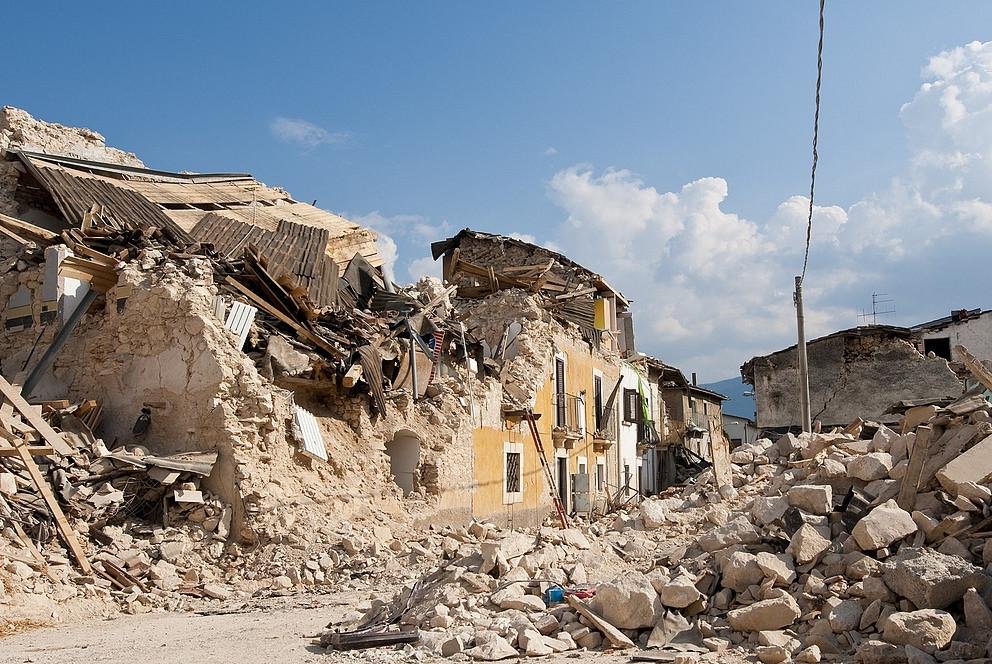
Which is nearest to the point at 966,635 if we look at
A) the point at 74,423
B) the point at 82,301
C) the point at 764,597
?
A: the point at 764,597

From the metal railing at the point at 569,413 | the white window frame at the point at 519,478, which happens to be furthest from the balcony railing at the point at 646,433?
the white window frame at the point at 519,478

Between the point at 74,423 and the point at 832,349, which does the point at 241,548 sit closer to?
the point at 74,423

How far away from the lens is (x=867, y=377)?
99.6 ft

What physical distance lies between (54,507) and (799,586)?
9101 millimetres

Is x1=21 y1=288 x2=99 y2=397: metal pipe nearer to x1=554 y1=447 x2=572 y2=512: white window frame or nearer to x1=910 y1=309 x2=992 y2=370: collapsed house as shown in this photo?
x1=554 y1=447 x2=572 y2=512: white window frame

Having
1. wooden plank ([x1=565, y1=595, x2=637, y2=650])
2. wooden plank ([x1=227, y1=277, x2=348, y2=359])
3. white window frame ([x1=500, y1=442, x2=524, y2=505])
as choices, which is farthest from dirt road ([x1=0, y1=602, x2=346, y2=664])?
white window frame ([x1=500, y1=442, x2=524, y2=505])

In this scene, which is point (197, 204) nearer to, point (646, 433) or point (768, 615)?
point (768, 615)

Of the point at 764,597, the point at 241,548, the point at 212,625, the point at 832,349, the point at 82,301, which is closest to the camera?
the point at 764,597

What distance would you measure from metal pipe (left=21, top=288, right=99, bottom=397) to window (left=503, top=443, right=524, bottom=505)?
9816mm

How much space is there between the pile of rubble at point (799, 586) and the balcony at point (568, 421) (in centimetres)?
1322

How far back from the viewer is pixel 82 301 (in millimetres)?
14078

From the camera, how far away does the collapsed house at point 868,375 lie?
96.2ft

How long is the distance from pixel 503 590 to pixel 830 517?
3.41 m

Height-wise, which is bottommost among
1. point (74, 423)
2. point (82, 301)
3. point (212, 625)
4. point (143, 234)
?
point (212, 625)
